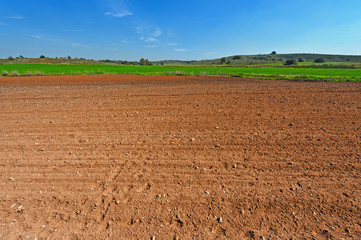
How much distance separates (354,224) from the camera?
2.82m

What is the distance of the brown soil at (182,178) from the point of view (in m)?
2.83

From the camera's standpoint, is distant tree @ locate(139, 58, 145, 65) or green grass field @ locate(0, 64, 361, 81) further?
distant tree @ locate(139, 58, 145, 65)

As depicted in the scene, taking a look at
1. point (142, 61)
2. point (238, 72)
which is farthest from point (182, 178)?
point (142, 61)

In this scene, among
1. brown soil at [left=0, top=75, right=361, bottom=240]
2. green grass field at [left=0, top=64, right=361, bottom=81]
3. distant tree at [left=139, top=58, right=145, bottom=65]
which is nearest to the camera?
brown soil at [left=0, top=75, right=361, bottom=240]

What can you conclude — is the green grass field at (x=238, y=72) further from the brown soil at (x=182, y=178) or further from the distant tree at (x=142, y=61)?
the distant tree at (x=142, y=61)

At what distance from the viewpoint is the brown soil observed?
2.83 metres

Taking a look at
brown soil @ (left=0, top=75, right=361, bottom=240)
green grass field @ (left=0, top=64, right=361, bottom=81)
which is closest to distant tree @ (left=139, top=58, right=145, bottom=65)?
green grass field @ (left=0, top=64, right=361, bottom=81)

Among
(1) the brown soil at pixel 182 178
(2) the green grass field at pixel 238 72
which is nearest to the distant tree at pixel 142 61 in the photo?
(2) the green grass field at pixel 238 72

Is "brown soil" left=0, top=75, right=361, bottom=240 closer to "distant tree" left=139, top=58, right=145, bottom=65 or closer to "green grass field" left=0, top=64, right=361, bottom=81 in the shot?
"green grass field" left=0, top=64, right=361, bottom=81

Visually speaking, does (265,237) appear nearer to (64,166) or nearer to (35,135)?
(64,166)

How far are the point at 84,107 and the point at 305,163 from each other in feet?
31.8

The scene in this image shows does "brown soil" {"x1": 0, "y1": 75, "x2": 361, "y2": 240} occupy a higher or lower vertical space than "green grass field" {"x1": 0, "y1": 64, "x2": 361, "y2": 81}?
lower

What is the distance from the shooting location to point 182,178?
388 cm

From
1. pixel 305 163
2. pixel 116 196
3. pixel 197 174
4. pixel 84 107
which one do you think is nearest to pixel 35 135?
pixel 84 107
